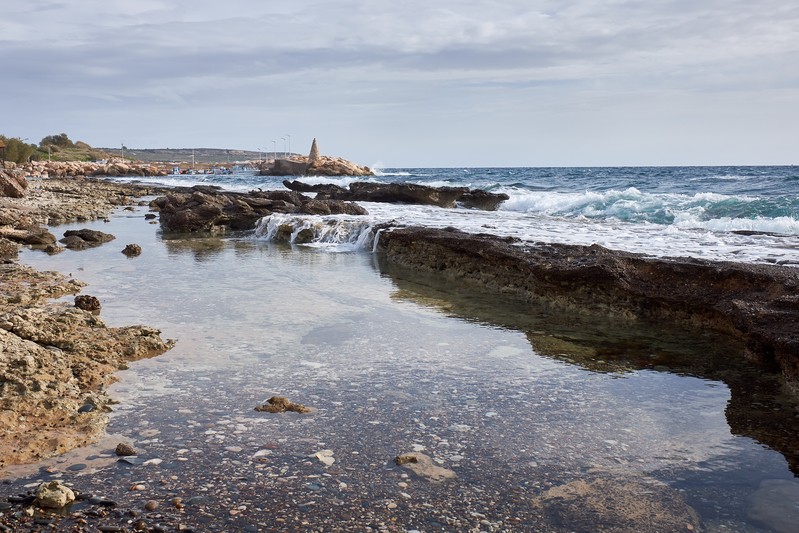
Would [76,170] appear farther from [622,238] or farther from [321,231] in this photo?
[622,238]

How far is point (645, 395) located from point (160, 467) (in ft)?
12.4

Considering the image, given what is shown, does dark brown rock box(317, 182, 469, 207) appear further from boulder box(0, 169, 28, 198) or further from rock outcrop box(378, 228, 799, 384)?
rock outcrop box(378, 228, 799, 384)

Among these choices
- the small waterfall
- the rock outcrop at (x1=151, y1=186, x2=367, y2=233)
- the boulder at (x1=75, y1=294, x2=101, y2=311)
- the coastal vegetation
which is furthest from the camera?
the coastal vegetation

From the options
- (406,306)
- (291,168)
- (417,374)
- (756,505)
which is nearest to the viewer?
(756,505)

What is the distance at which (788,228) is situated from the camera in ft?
57.9

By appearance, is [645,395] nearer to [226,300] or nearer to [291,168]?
[226,300]

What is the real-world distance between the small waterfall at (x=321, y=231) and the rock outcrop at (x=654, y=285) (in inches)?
178

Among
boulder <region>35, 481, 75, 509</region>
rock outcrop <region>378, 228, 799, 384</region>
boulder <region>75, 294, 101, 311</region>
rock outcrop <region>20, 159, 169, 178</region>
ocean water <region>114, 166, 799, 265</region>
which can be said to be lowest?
boulder <region>35, 481, 75, 509</region>

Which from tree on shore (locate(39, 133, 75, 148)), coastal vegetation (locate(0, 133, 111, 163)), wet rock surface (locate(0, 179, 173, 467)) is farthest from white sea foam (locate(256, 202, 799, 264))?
tree on shore (locate(39, 133, 75, 148))

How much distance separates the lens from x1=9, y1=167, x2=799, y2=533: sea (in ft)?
11.6

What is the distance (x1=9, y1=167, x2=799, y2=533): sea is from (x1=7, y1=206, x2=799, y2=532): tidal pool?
0.02 meters

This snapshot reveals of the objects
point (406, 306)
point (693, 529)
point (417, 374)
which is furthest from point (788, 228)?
point (693, 529)

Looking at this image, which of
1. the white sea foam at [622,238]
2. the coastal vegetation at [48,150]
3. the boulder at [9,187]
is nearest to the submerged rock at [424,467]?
the white sea foam at [622,238]

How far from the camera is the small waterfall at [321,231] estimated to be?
1611cm
